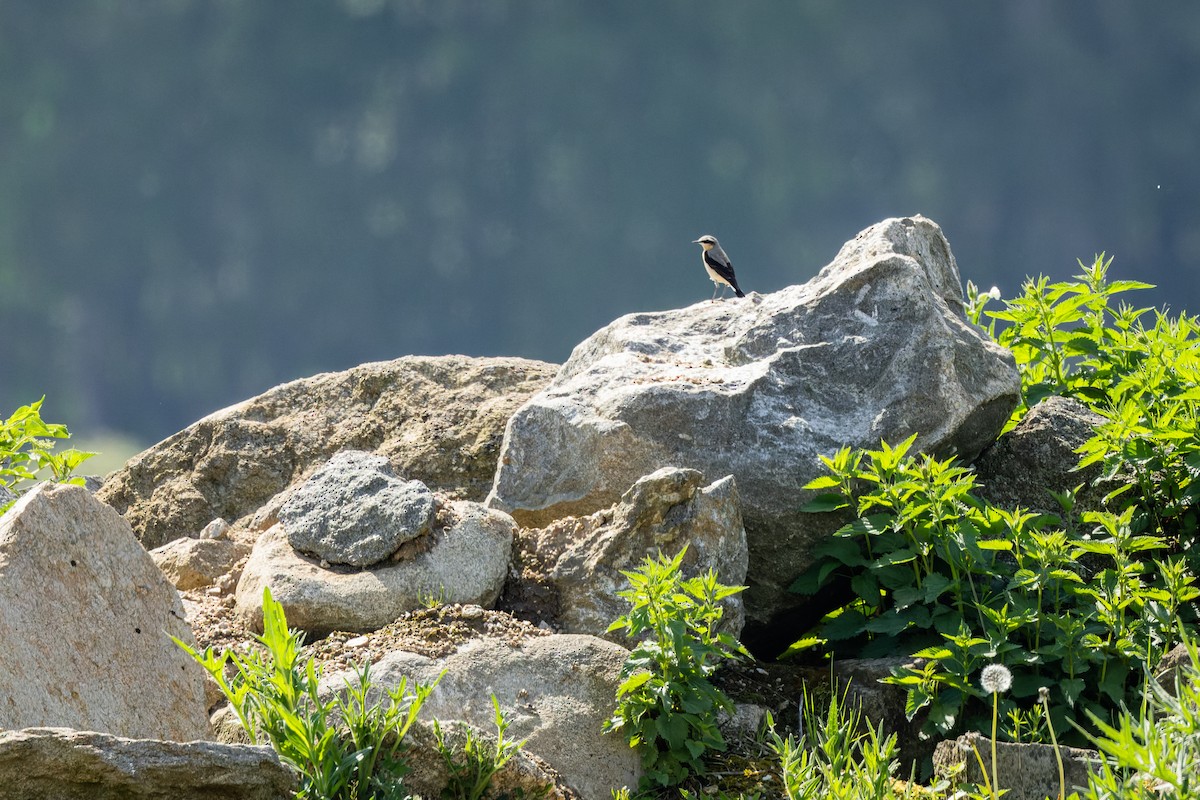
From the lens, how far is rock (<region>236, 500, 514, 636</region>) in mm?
5961

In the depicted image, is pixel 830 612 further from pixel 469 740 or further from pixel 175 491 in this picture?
pixel 175 491

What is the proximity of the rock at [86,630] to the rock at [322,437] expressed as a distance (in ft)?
9.63

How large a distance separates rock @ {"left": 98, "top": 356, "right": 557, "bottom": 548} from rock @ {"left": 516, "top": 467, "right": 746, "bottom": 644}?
6.15 feet

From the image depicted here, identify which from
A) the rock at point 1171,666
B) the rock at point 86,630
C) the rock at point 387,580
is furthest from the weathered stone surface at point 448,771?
the rock at point 1171,666

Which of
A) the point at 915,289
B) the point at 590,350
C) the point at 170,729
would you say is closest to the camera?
the point at 170,729

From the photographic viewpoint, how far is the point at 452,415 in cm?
827

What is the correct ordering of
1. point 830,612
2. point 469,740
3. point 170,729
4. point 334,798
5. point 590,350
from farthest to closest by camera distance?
point 590,350, point 830,612, point 170,729, point 469,740, point 334,798

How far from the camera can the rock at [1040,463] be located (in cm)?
725

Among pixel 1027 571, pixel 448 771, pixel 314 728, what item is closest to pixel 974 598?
pixel 1027 571

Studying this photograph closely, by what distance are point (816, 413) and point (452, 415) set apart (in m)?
2.63

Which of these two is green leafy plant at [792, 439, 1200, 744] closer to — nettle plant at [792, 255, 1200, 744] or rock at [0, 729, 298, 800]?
nettle plant at [792, 255, 1200, 744]

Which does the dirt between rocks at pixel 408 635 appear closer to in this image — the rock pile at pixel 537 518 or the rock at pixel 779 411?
the rock pile at pixel 537 518

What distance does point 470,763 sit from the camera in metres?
4.39

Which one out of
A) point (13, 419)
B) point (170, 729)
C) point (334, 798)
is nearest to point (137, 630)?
point (170, 729)
